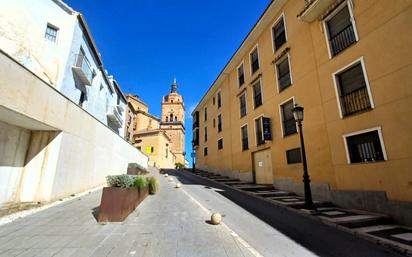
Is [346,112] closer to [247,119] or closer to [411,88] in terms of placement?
[411,88]

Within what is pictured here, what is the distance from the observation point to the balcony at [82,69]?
14.9 metres

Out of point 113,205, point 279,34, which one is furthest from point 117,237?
point 279,34

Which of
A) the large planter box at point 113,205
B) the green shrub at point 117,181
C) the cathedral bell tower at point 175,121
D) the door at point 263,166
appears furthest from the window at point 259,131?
the cathedral bell tower at point 175,121

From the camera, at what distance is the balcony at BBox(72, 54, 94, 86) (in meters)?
14.9

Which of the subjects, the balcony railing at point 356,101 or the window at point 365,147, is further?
the balcony railing at point 356,101

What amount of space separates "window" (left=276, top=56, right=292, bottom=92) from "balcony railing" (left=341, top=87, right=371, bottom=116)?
3949 millimetres

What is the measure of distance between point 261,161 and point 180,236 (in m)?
10.8

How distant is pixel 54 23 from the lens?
530 inches

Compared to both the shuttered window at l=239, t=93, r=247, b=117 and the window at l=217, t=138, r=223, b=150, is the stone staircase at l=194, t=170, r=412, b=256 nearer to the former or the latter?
the shuttered window at l=239, t=93, r=247, b=117

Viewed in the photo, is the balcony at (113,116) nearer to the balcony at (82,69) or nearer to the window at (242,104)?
the balcony at (82,69)

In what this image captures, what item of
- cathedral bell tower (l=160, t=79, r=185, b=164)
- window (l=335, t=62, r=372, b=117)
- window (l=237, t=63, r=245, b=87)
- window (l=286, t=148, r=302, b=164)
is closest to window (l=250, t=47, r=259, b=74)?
window (l=237, t=63, r=245, b=87)

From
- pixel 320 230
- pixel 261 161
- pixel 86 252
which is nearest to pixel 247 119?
pixel 261 161

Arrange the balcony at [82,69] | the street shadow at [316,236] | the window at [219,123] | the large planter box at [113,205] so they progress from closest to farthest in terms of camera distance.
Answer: the street shadow at [316,236] < the large planter box at [113,205] < the balcony at [82,69] < the window at [219,123]

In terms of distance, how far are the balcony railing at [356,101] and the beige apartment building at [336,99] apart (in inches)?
1.6
